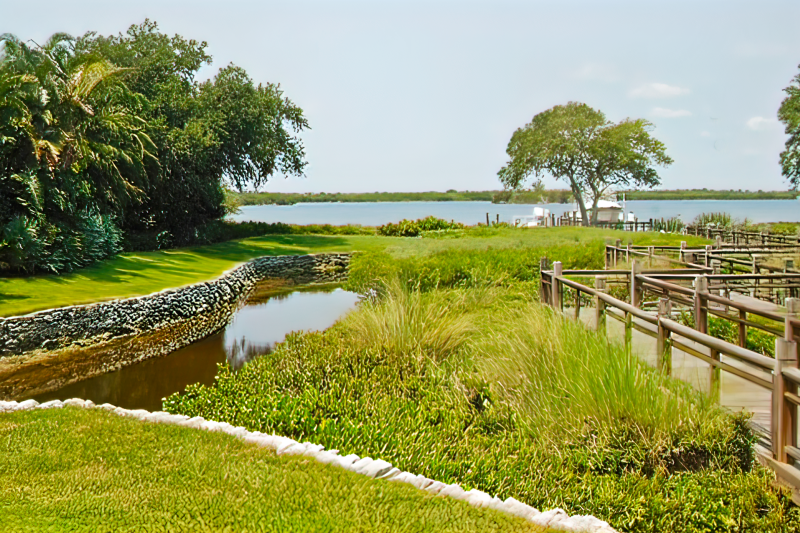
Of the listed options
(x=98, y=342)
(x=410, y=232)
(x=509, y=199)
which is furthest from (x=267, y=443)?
(x=509, y=199)

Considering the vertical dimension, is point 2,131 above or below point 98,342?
above

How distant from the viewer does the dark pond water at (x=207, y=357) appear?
30.6 ft

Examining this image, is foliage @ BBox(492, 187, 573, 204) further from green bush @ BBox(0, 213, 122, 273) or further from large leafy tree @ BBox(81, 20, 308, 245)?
green bush @ BBox(0, 213, 122, 273)

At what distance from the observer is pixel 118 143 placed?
59.1 ft

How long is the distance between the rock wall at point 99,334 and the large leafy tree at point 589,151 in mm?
38507

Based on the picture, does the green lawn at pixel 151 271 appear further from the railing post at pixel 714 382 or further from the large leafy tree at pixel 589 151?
the large leafy tree at pixel 589 151

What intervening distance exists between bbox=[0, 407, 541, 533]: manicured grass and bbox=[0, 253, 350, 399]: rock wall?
5.28 m

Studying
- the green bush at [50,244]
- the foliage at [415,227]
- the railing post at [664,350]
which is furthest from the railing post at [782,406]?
the foliage at [415,227]

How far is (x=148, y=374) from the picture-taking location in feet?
34.7

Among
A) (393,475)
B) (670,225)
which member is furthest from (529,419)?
(670,225)

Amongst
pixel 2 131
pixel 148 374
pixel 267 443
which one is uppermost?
pixel 2 131

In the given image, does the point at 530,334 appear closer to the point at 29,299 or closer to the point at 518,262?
the point at 518,262

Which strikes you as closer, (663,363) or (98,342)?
(663,363)

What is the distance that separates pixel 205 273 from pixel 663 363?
15.2 meters
